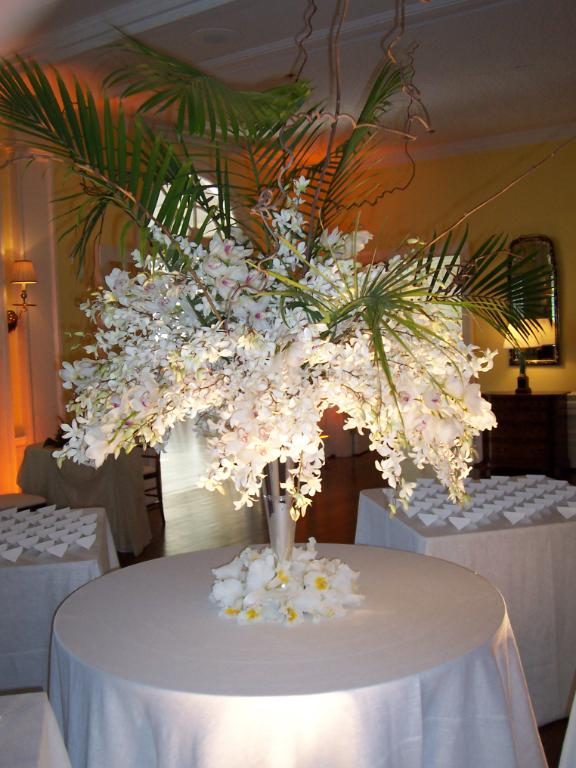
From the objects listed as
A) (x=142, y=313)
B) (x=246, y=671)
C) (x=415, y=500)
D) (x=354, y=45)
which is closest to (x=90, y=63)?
(x=354, y=45)

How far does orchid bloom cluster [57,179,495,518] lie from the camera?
75.9 inches

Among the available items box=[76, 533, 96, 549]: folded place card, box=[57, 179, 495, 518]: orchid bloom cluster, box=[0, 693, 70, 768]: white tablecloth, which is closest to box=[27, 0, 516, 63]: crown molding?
box=[76, 533, 96, 549]: folded place card

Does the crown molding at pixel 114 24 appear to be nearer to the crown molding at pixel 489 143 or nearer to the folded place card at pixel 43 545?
the folded place card at pixel 43 545

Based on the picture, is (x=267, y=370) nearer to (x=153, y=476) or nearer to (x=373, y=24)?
(x=373, y=24)

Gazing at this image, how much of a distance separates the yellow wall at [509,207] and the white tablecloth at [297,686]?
7.18 metres

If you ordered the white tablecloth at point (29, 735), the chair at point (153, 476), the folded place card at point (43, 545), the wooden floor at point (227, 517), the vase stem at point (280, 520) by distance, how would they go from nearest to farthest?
the white tablecloth at point (29, 735), the vase stem at point (280, 520), the folded place card at point (43, 545), the wooden floor at point (227, 517), the chair at point (153, 476)

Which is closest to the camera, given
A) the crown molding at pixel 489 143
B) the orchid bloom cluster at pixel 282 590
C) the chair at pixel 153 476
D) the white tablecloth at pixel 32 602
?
the orchid bloom cluster at pixel 282 590

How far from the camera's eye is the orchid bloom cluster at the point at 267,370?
6.32 feet

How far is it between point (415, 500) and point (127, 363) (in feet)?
6.79

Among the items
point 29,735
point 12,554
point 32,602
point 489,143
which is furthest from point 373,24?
point 29,735

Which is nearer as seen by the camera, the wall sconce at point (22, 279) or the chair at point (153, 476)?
the chair at point (153, 476)

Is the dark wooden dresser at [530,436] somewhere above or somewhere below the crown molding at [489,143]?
below

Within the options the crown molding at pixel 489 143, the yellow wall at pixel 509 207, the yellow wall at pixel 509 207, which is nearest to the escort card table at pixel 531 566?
the yellow wall at pixel 509 207

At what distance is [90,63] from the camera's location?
675cm
